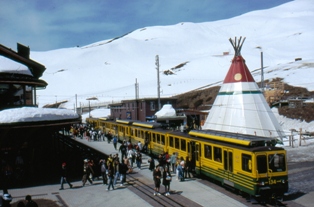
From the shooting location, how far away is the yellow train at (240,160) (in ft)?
52.0

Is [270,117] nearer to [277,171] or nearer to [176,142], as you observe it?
[176,142]

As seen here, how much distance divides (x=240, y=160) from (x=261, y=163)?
44.8 inches

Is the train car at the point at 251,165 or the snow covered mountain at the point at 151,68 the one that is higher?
the snow covered mountain at the point at 151,68

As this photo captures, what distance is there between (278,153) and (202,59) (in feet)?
472

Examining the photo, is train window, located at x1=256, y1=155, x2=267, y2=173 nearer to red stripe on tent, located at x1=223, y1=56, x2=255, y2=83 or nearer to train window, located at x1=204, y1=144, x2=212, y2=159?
train window, located at x1=204, y1=144, x2=212, y2=159

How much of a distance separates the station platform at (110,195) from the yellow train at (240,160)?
35.1 inches

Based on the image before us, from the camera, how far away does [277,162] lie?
634 inches

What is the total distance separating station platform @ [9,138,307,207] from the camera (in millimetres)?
16797

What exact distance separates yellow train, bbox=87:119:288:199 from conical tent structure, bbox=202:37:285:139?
8.88 meters

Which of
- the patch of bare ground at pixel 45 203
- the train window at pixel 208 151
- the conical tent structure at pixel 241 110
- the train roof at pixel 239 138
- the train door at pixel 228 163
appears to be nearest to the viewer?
A: the train roof at pixel 239 138

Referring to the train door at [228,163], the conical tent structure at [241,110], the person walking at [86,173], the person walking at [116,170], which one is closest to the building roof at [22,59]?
the person walking at [86,173]

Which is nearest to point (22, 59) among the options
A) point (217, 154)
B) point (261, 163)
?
point (217, 154)

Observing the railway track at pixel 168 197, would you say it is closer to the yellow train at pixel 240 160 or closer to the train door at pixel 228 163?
the yellow train at pixel 240 160

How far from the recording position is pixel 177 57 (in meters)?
176
